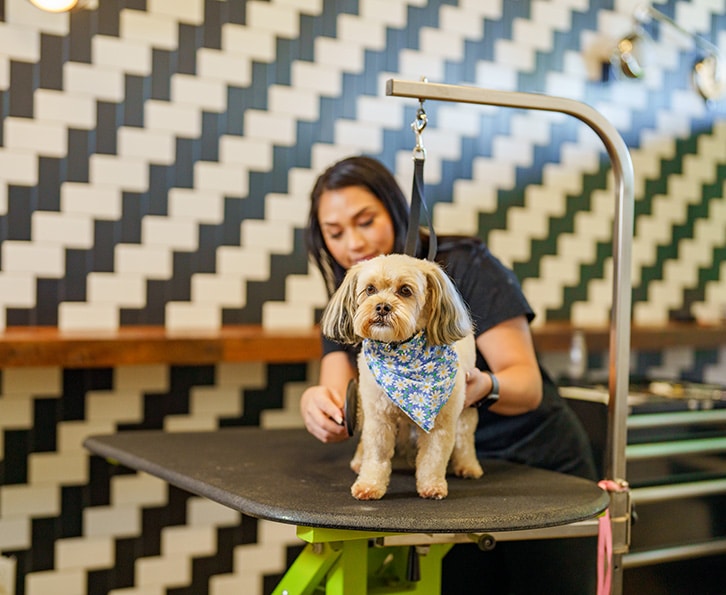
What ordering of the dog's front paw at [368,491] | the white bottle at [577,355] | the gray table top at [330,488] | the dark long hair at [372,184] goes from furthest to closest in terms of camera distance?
the white bottle at [577,355] → the dark long hair at [372,184] → the dog's front paw at [368,491] → the gray table top at [330,488]

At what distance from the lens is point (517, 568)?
7.68ft

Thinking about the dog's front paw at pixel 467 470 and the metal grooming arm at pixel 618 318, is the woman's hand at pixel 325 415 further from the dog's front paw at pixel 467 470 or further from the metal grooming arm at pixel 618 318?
the metal grooming arm at pixel 618 318

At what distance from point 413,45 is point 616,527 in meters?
1.95

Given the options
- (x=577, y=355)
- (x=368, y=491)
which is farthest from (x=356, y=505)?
(x=577, y=355)

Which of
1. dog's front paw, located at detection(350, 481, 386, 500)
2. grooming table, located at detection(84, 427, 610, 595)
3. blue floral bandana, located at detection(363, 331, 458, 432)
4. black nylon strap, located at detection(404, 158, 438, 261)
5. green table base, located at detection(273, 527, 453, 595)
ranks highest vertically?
black nylon strap, located at detection(404, 158, 438, 261)

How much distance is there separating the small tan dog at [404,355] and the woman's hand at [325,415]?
15cm

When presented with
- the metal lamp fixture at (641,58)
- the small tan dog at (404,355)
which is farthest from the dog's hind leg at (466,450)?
the metal lamp fixture at (641,58)

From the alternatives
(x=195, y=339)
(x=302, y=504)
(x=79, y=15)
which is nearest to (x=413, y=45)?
(x=79, y=15)

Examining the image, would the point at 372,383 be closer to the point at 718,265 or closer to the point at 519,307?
the point at 519,307

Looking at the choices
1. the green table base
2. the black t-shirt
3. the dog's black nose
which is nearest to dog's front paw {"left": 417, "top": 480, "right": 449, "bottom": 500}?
the green table base

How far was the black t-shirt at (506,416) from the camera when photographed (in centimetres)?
186

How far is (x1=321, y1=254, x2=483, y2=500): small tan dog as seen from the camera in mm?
1388

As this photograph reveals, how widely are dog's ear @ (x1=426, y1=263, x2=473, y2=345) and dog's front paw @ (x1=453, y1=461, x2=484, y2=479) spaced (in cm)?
34

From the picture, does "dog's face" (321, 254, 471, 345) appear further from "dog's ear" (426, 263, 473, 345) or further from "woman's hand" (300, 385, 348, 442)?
"woman's hand" (300, 385, 348, 442)
